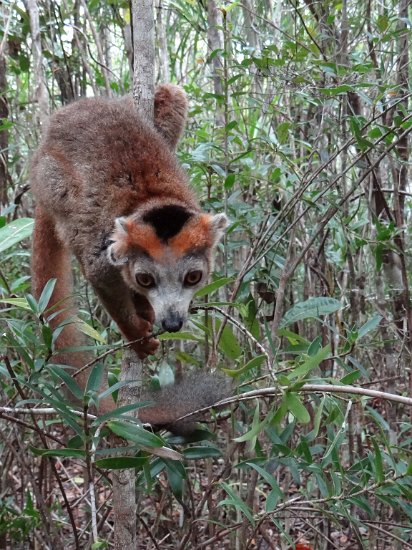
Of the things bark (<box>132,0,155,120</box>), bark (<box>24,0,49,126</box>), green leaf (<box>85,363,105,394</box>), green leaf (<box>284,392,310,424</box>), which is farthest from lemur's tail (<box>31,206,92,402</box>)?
green leaf (<box>284,392,310,424</box>)

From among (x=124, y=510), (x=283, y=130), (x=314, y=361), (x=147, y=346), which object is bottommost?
(x=124, y=510)

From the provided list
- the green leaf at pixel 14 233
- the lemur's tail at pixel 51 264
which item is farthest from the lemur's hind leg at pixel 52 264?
the green leaf at pixel 14 233

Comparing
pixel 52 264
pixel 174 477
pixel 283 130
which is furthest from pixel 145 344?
pixel 283 130

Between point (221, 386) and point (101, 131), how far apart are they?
75.8 inches

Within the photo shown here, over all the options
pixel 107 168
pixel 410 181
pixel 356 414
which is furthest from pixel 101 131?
pixel 410 181

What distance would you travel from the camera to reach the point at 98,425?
2.11 metres

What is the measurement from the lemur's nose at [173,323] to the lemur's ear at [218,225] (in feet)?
2.01

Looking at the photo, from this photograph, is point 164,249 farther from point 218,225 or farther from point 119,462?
point 119,462

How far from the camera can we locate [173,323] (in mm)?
2965

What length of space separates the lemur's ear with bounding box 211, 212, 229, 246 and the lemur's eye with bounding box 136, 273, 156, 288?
1.40ft

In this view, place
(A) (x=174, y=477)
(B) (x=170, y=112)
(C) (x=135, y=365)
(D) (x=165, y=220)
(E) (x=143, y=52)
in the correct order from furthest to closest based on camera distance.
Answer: (B) (x=170, y=112) → (D) (x=165, y=220) → (E) (x=143, y=52) → (C) (x=135, y=365) → (A) (x=174, y=477)

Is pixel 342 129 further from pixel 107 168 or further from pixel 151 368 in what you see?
pixel 151 368

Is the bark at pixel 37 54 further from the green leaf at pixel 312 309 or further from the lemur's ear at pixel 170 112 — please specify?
the green leaf at pixel 312 309

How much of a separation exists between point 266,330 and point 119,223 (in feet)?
3.71
